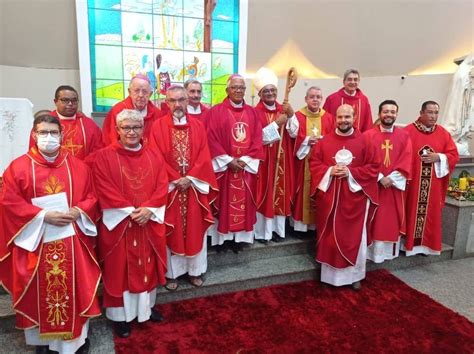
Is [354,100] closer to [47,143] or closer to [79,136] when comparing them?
[79,136]

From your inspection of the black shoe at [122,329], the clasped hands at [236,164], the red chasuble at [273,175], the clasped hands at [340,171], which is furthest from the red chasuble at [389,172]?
the black shoe at [122,329]

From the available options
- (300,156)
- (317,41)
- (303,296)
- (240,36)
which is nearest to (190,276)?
(303,296)

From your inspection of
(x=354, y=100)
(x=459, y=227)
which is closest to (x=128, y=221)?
(x=354, y=100)

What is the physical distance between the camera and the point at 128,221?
9.75 ft

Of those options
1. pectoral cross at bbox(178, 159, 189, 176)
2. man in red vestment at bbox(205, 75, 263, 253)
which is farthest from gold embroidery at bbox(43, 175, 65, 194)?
man in red vestment at bbox(205, 75, 263, 253)

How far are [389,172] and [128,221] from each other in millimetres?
2842

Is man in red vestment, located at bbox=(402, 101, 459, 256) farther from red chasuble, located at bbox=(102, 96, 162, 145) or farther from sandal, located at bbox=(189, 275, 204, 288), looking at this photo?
red chasuble, located at bbox=(102, 96, 162, 145)

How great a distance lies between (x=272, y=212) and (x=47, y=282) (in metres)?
2.50

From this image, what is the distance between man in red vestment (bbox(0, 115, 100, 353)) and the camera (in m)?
2.52

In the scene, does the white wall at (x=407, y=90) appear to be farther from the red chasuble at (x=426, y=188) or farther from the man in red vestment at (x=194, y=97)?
the man in red vestment at (x=194, y=97)

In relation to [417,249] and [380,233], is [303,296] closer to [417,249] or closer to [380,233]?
[380,233]

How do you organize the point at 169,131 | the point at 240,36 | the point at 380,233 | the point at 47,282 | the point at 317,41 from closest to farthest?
the point at 47,282 < the point at 169,131 < the point at 380,233 < the point at 240,36 < the point at 317,41

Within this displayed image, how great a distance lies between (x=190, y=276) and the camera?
382 centimetres

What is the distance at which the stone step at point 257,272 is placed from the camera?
380 centimetres
